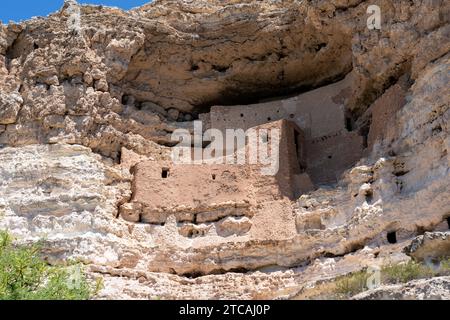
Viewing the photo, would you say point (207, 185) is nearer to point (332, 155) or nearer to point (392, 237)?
point (332, 155)

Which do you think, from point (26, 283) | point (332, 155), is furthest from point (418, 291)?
Result: point (332, 155)

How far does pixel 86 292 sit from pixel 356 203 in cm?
703

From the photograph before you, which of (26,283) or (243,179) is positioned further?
(243,179)

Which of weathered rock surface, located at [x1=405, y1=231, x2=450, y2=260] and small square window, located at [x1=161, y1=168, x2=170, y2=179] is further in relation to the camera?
small square window, located at [x1=161, y1=168, x2=170, y2=179]

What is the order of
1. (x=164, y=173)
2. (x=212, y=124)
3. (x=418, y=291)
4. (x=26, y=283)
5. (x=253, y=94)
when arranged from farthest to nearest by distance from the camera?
(x=253, y=94)
(x=212, y=124)
(x=164, y=173)
(x=26, y=283)
(x=418, y=291)

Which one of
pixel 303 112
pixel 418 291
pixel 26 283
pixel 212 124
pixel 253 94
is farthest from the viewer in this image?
pixel 253 94

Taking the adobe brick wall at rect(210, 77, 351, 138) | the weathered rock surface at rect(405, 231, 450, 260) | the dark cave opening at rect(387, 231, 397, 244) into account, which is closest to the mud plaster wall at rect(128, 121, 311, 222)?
the adobe brick wall at rect(210, 77, 351, 138)

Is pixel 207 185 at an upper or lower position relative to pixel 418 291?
upper

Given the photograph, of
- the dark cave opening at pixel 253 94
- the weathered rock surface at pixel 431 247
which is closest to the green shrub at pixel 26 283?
the weathered rock surface at pixel 431 247

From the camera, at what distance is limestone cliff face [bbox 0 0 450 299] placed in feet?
54.1

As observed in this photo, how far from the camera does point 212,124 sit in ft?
69.2

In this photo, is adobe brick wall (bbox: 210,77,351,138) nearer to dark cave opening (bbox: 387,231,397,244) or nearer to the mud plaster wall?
the mud plaster wall

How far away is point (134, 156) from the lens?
1981cm
